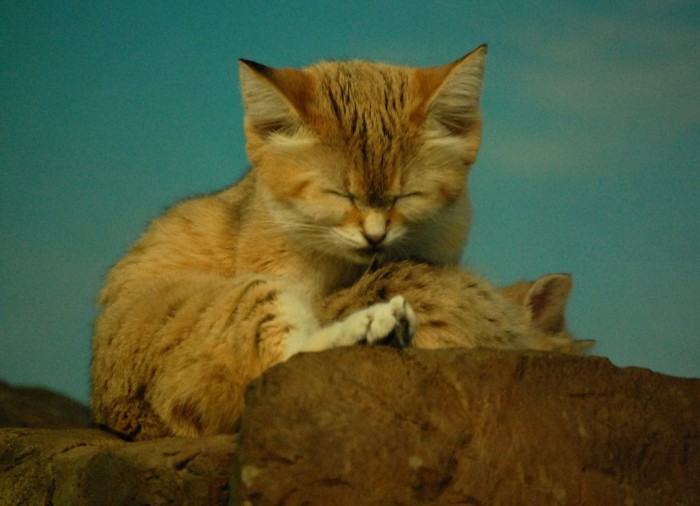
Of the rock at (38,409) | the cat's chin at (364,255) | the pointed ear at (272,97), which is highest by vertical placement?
the pointed ear at (272,97)

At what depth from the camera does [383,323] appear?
9.38 feet

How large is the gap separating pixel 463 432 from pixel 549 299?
2.81m

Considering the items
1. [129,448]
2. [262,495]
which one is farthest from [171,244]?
[262,495]

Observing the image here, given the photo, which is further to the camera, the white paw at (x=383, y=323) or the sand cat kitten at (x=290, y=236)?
the sand cat kitten at (x=290, y=236)

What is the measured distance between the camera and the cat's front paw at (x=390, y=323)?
286 cm

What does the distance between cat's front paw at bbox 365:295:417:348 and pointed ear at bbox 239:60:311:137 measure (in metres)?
1.24

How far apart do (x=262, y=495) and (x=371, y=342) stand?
0.62 metres

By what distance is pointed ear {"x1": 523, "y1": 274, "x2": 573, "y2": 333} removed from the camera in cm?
536

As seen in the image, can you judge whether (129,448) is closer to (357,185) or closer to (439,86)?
(357,185)

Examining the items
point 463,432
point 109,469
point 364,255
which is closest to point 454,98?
point 364,255

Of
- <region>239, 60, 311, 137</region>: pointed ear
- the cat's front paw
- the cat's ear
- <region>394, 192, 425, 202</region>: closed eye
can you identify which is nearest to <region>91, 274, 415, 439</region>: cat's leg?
the cat's front paw

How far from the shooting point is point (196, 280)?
3.87m

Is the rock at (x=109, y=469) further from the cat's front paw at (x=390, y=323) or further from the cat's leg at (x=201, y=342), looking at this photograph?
the cat's front paw at (x=390, y=323)

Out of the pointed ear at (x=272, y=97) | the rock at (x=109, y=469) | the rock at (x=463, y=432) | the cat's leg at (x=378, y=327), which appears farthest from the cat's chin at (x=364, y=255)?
the rock at (x=109, y=469)
